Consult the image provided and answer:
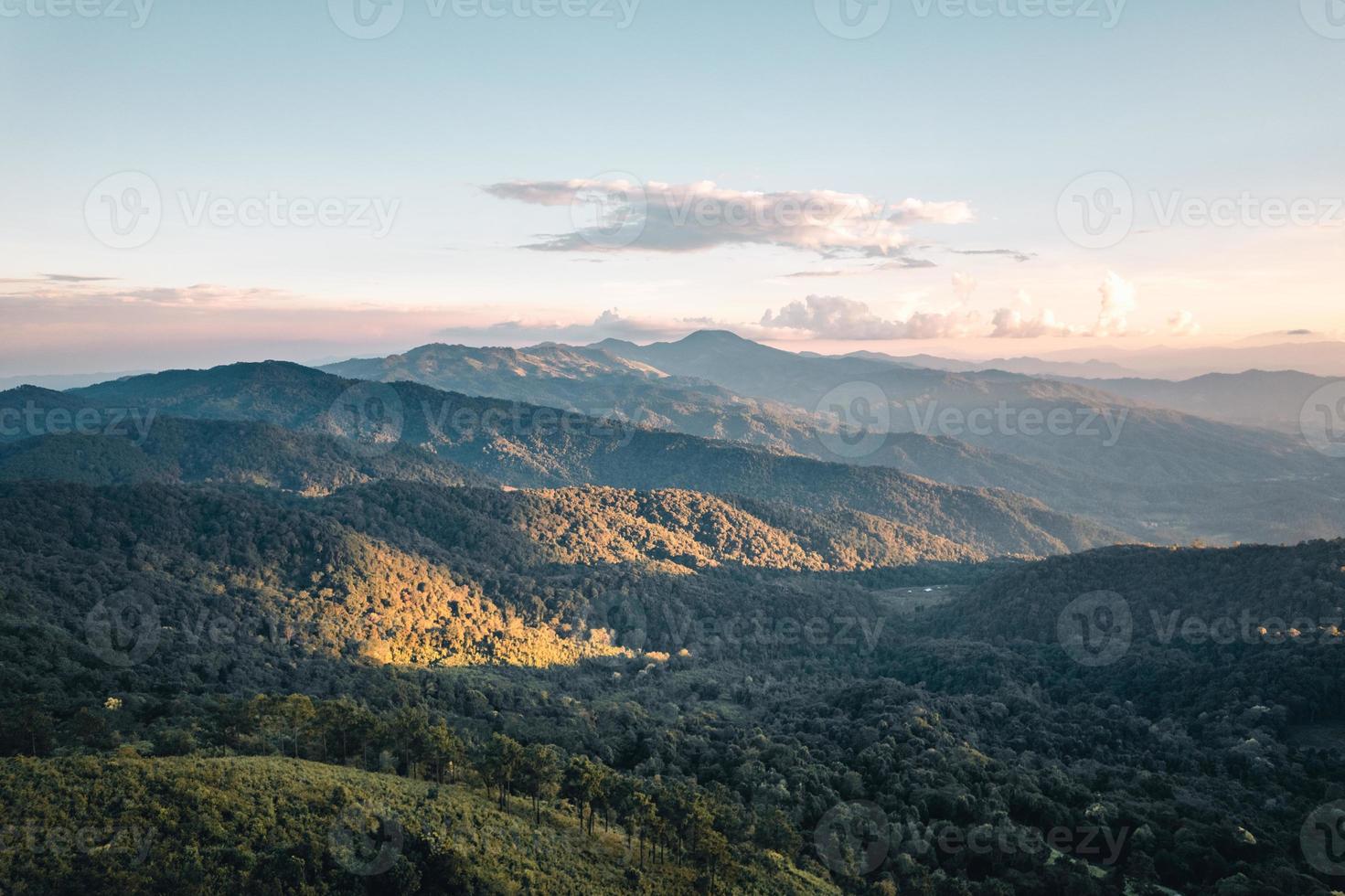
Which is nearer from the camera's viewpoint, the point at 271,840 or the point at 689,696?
the point at 271,840

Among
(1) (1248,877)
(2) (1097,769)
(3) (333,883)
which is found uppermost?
(3) (333,883)

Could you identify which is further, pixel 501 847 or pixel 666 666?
pixel 666 666

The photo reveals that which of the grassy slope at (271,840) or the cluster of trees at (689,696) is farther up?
the grassy slope at (271,840)

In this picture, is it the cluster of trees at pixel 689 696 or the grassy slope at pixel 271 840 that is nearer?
the grassy slope at pixel 271 840

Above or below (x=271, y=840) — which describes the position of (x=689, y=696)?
below

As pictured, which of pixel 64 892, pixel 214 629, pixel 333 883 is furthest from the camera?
pixel 214 629

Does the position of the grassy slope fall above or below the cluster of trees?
above

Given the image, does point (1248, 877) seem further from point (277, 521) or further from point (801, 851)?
point (277, 521)

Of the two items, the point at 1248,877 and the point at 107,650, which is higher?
the point at 107,650

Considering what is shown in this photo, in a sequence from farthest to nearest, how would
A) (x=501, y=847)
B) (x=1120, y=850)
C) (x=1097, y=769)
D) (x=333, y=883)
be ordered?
(x=1097, y=769), (x=1120, y=850), (x=501, y=847), (x=333, y=883)

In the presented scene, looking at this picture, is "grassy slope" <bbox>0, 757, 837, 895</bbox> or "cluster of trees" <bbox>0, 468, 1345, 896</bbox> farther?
"cluster of trees" <bbox>0, 468, 1345, 896</bbox>

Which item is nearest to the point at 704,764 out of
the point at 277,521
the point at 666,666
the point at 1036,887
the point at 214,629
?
the point at 1036,887
